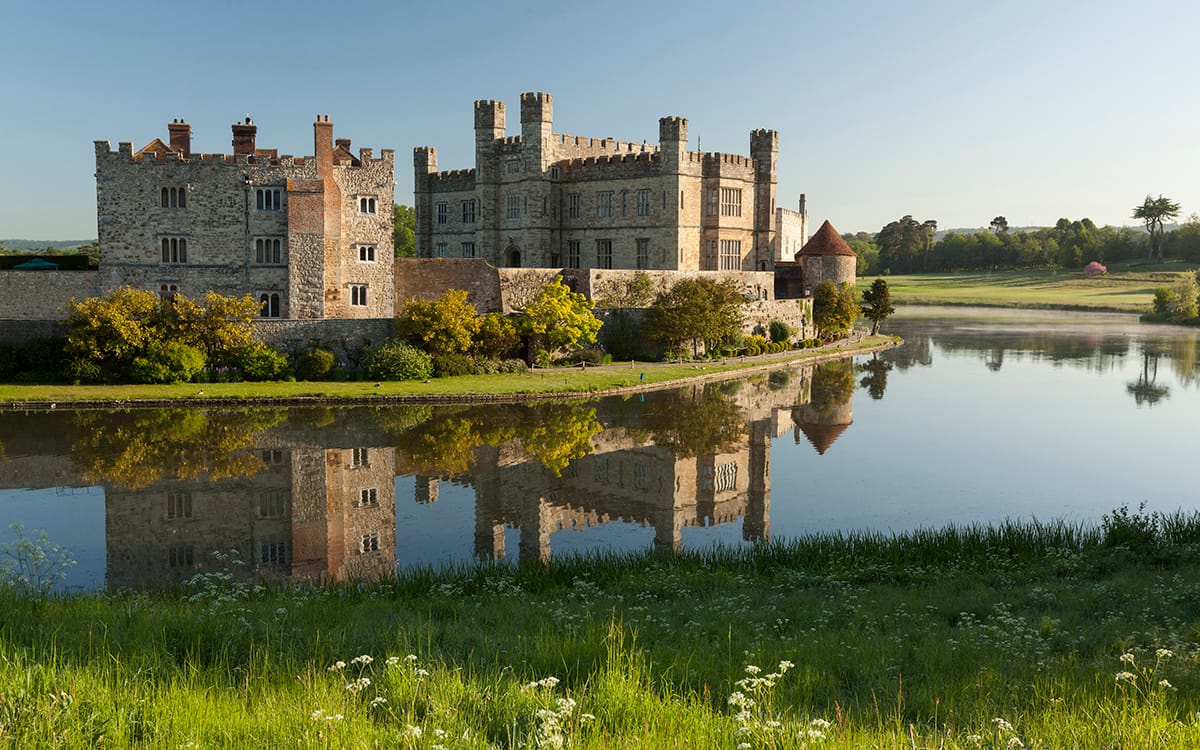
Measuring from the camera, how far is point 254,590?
473 inches

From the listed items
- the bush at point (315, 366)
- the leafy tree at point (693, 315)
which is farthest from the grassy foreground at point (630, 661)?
the leafy tree at point (693, 315)

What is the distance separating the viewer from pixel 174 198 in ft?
123

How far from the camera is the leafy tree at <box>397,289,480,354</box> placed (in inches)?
1403

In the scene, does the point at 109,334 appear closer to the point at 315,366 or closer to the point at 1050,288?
the point at 315,366

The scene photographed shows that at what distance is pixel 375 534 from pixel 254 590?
525 cm

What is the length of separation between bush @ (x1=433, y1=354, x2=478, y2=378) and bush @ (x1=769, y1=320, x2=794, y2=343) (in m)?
19.8

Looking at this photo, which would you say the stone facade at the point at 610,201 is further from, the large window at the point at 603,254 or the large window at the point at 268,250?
the large window at the point at 268,250

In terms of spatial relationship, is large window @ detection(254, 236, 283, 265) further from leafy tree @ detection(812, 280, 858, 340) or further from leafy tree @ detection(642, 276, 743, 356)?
leafy tree @ detection(812, 280, 858, 340)

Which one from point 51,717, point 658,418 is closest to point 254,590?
point 51,717

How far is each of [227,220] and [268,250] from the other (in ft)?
6.25

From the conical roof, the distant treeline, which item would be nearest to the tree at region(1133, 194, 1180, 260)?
the distant treeline

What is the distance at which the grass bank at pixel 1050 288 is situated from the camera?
9856 centimetres

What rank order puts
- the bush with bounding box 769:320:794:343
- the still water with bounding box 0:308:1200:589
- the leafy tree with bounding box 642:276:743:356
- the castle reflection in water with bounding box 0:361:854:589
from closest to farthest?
the castle reflection in water with bounding box 0:361:854:589 → the still water with bounding box 0:308:1200:589 → the leafy tree with bounding box 642:276:743:356 → the bush with bounding box 769:320:794:343

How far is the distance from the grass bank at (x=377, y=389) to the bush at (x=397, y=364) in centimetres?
53
